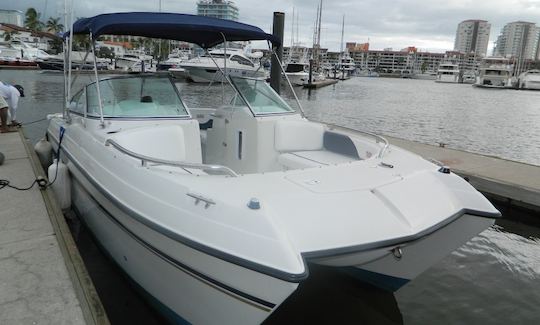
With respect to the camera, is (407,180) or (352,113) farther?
(352,113)

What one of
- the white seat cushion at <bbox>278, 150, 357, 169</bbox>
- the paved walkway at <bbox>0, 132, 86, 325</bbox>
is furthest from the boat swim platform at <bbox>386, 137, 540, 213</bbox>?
the paved walkway at <bbox>0, 132, 86, 325</bbox>

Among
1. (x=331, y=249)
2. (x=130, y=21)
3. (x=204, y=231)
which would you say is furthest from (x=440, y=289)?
(x=130, y=21)

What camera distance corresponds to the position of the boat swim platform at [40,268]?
266 cm

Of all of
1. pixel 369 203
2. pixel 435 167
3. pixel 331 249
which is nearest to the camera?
pixel 331 249

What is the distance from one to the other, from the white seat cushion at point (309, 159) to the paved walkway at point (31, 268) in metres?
2.40

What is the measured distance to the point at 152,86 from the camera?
4879 mm

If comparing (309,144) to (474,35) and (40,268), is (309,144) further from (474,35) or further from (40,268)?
(474,35)

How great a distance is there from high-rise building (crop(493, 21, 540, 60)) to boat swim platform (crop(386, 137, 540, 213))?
16904 cm

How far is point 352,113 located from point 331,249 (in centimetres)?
2276

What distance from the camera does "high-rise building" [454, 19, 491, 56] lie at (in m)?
175

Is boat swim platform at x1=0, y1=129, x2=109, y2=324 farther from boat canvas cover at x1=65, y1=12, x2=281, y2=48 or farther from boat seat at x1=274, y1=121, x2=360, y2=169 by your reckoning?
boat seat at x1=274, y1=121, x2=360, y2=169

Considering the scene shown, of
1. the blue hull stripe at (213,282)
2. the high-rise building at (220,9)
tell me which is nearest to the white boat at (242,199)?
the blue hull stripe at (213,282)

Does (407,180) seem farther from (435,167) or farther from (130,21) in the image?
(130,21)

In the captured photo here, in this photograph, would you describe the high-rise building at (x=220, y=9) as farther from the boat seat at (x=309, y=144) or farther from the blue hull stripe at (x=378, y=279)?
the blue hull stripe at (x=378, y=279)
